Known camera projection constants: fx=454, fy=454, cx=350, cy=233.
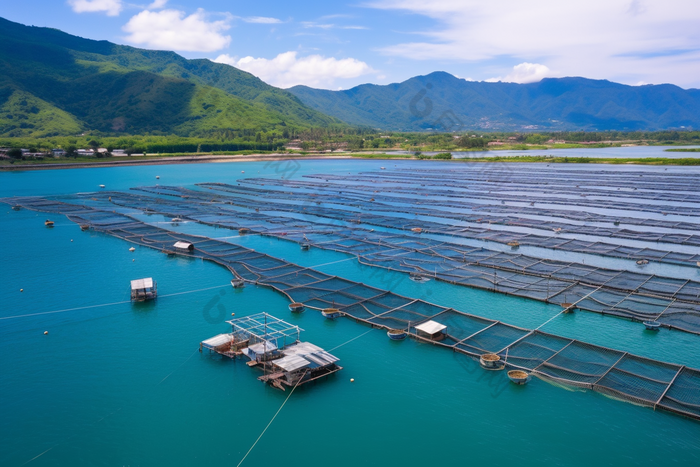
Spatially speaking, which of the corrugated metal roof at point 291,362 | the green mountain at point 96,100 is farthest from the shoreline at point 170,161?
the corrugated metal roof at point 291,362

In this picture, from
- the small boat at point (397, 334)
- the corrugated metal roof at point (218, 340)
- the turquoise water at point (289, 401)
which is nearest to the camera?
the turquoise water at point (289, 401)

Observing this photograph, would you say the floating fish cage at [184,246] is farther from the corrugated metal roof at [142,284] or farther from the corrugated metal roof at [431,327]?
the corrugated metal roof at [431,327]

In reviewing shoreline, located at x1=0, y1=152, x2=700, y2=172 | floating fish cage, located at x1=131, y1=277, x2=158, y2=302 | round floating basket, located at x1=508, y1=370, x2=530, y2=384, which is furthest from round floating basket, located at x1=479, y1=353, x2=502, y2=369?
shoreline, located at x1=0, y1=152, x2=700, y2=172

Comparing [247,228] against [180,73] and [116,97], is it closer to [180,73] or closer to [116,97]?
[116,97]

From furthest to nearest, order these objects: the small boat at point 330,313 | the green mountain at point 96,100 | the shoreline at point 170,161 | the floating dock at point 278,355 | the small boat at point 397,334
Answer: the green mountain at point 96,100 → the shoreline at point 170,161 → the small boat at point 330,313 → the small boat at point 397,334 → the floating dock at point 278,355

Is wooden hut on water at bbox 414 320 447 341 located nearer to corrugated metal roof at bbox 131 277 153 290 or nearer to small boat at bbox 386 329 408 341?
small boat at bbox 386 329 408 341

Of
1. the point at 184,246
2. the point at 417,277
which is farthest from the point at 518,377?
the point at 184,246

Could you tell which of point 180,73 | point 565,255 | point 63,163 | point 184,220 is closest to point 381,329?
point 565,255
